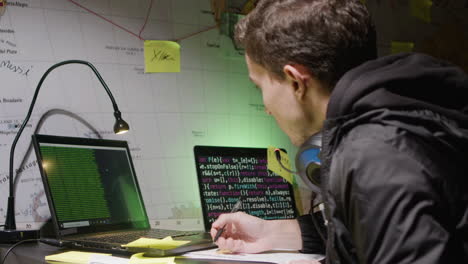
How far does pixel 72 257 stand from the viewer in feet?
3.46

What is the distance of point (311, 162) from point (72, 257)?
22.6 inches

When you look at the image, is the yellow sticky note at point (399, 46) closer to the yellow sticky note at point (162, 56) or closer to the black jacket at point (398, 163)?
the yellow sticky note at point (162, 56)

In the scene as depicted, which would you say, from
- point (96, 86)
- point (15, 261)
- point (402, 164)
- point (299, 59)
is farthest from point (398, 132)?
point (96, 86)

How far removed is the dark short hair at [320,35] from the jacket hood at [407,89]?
0.12 metres

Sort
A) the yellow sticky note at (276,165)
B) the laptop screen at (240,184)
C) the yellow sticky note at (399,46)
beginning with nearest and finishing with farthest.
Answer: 1. the laptop screen at (240,184)
2. the yellow sticky note at (276,165)
3. the yellow sticky note at (399,46)

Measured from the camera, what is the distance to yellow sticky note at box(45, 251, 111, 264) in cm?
101

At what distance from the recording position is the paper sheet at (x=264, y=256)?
107 cm

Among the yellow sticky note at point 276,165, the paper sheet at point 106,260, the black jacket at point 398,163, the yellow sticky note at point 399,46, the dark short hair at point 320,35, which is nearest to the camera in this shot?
the black jacket at point 398,163

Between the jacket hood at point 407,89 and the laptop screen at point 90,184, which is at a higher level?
the jacket hood at point 407,89

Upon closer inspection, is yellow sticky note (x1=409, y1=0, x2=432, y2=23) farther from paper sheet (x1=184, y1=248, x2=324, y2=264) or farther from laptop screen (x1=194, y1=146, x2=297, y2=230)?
paper sheet (x1=184, y1=248, x2=324, y2=264)

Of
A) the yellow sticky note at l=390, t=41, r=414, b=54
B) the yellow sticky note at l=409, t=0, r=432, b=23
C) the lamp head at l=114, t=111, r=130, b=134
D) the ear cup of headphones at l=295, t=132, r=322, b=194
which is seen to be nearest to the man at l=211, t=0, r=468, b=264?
the ear cup of headphones at l=295, t=132, r=322, b=194

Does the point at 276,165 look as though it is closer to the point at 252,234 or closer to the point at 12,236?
the point at 252,234

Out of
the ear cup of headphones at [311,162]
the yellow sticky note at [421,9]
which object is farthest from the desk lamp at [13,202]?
the yellow sticky note at [421,9]

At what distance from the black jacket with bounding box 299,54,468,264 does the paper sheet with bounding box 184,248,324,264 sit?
0.28 metres
